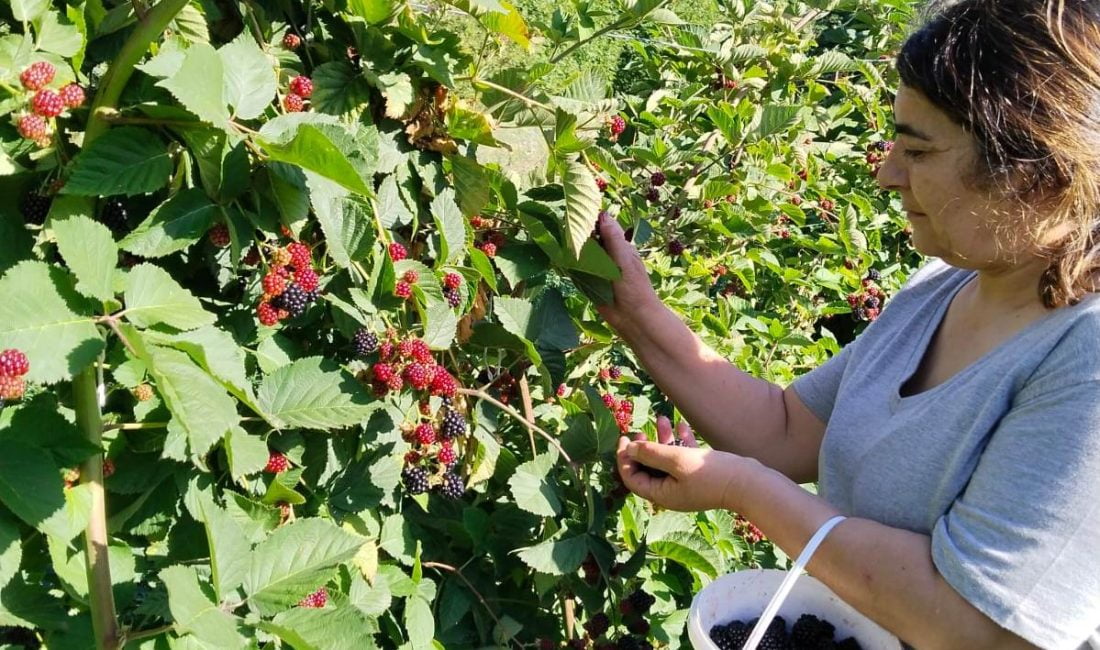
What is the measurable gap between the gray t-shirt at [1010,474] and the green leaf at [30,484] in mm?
927

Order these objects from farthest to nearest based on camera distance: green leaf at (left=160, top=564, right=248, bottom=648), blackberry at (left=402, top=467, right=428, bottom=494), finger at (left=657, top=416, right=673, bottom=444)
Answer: finger at (left=657, top=416, right=673, bottom=444)
blackberry at (left=402, top=467, right=428, bottom=494)
green leaf at (left=160, top=564, right=248, bottom=648)

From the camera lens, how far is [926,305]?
Result: 4.99ft

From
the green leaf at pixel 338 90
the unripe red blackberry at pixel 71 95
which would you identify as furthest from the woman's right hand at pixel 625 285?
the unripe red blackberry at pixel 71 95

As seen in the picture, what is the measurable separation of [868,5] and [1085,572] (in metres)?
2.73

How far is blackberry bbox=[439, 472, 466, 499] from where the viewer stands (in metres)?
1.34

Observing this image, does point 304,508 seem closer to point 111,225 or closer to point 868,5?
point 111,225

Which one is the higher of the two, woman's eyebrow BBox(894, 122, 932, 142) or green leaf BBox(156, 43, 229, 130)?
green leaf BBox(156, 43, 229, 130)

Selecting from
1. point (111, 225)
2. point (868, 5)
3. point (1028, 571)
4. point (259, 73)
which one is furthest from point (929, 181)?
point (868, 5)

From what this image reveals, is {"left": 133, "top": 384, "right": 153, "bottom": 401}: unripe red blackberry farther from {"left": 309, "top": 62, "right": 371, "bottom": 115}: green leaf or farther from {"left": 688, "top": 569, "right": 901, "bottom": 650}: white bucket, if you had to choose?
{"left": 688, "top": 569, "right": 901, "bottom": 650}: white bucket

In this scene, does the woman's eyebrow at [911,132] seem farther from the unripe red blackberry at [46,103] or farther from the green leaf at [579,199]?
the unripe red blackberry at [46,103]

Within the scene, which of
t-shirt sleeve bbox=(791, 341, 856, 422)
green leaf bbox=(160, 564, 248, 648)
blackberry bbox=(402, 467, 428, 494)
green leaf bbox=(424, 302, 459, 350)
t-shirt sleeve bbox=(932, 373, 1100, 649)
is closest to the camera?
green leaf bbox=(160, 564, 248, 648)

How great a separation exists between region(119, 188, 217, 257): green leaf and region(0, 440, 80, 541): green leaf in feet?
0.71

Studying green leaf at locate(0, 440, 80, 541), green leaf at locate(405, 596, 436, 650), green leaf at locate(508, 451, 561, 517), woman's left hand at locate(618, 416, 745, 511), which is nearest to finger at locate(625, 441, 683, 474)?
woman's left hand at locate(618, 416, 745, 511)

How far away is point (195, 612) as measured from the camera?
0.89m
